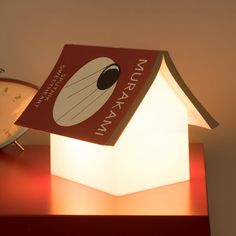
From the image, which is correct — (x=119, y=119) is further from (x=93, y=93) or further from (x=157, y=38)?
(x=157, y=38)

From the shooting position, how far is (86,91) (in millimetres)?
907

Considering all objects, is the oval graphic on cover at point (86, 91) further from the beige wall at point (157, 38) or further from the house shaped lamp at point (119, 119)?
the beige wall at point (157, 38)

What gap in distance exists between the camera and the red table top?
30.3 inches

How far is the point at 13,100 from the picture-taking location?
3.49 ft

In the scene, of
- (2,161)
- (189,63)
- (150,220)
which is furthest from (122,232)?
(189,63)

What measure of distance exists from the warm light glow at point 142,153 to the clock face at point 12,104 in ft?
0.48

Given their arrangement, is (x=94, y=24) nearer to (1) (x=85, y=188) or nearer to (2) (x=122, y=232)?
(1) (x=85, y=188)

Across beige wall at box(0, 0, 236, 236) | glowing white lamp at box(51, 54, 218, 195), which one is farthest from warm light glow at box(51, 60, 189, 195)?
beige wall at box(0, 0, 236, 236)

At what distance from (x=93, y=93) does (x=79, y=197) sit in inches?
6.1

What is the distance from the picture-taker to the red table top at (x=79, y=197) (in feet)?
2.53

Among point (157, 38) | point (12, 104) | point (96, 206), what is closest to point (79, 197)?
point (96, 206)

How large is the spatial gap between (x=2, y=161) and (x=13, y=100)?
0.11 meters

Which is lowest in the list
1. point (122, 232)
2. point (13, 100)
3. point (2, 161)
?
point (122, 232)

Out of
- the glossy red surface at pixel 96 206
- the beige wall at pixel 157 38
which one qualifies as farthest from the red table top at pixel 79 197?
the beige wall at pixel 157 38
